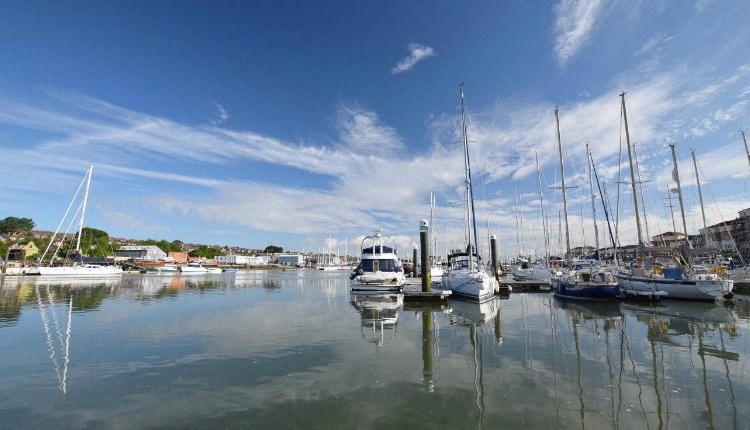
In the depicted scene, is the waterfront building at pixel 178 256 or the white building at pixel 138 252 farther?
the waterfront building at pixel 178 256

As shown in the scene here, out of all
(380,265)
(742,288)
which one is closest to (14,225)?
(380,265)

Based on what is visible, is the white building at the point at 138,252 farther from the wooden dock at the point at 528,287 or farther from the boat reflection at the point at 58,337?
the wooden dock at the point at 528,287

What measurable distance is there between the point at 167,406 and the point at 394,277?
30.6 m

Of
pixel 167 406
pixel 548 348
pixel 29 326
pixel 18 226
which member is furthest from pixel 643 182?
pixel 18 226

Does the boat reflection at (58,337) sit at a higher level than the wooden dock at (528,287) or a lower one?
higher

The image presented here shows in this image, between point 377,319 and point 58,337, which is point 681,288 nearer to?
point 377,319

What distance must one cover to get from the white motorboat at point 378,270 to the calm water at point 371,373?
15.8 m

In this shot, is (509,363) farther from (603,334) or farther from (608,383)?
(603,334)

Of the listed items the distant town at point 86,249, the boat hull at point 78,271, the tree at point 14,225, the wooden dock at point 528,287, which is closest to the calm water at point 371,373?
the wooden dock at point 528,287

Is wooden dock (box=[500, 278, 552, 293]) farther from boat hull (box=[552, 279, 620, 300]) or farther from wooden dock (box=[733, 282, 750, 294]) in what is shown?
wooden dock (box=[733, 282, 750, 294])

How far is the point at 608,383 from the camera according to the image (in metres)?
10.2

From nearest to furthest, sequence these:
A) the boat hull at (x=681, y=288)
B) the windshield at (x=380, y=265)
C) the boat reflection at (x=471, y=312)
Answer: the boat reflection at (x=471, y=312), the boat hull at (x=681, y=288), the windshield at (x=380, y=265)

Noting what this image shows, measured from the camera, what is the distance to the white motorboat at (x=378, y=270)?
37.5 m

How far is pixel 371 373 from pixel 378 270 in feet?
97.5
